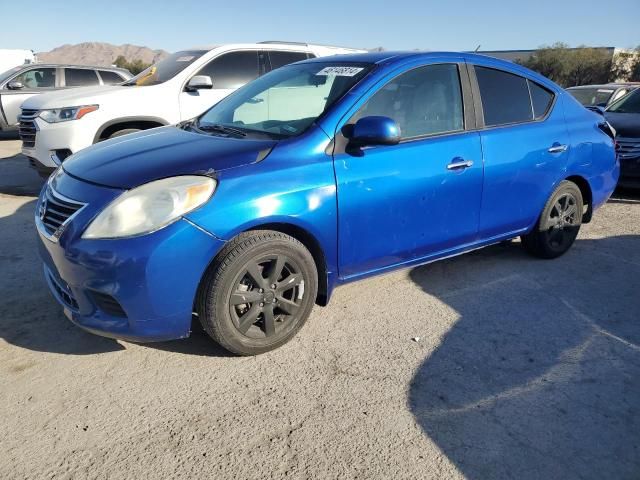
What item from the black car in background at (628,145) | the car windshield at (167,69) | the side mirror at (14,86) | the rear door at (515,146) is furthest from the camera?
the side mirror at (14,86)

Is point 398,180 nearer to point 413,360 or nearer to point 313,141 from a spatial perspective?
point 313,141

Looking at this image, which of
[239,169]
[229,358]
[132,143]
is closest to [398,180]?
[239,169]

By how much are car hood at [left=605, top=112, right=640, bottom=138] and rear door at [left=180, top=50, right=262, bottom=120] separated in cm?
500

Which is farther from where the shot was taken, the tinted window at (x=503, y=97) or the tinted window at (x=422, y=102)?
the tinted window at (x=503, y=97)

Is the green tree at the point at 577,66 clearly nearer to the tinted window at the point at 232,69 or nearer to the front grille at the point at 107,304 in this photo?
the tinted window at the point at 232,69

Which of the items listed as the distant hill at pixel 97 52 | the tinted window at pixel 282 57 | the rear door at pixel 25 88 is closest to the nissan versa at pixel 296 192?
the tinted window at pixel 282 57

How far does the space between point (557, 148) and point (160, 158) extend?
3040mm

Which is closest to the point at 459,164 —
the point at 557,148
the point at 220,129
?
the point at 557,148

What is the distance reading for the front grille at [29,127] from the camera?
6.30m

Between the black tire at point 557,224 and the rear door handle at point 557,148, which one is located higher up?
the rear door handle at point 557,148

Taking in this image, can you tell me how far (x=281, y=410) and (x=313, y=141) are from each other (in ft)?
4.82

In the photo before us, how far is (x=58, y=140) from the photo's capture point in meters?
5.88

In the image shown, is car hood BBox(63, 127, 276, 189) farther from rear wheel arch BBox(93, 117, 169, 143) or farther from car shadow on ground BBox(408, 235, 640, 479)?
rear wheel arch BBox(93, 117, 169, 143)

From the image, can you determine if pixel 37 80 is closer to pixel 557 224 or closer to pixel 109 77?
pixel 109 77
